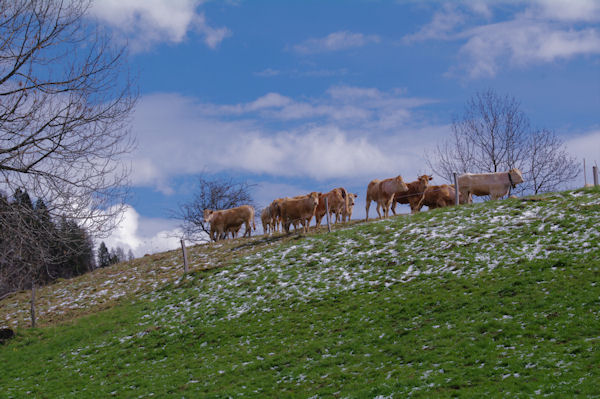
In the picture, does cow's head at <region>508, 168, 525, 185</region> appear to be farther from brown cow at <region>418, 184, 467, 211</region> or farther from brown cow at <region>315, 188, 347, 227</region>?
brown cow at <region>315, 188, 347, 227</region>

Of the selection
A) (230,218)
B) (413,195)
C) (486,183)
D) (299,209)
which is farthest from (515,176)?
(230,218)

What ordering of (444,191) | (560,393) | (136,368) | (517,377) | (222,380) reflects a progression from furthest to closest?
(444,191)
(136,368)
(222,380)
(517,377)
(560,393)

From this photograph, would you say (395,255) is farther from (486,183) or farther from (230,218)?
(230,218)

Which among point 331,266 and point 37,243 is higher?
point 37,243

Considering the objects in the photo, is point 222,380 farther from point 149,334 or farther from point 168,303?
point 168,303

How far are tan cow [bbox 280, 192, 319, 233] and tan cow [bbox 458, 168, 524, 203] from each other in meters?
8.32

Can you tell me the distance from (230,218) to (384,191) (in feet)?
34.6

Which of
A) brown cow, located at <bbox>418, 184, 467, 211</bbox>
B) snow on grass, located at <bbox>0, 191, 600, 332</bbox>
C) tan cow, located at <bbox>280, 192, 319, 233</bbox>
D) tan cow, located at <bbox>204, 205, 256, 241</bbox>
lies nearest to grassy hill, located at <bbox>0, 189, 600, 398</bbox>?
snow on grass, located at <bbox>0, 191, 600, 332</bbox>

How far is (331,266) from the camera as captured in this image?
19.7 m

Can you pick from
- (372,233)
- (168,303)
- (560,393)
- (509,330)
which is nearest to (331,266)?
(372,233)

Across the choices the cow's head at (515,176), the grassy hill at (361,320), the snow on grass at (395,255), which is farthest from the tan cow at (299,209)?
the cow's head at (515,176)

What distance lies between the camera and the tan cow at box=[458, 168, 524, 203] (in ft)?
93.9

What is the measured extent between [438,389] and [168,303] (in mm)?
13652

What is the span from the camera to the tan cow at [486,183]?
28609 mm
